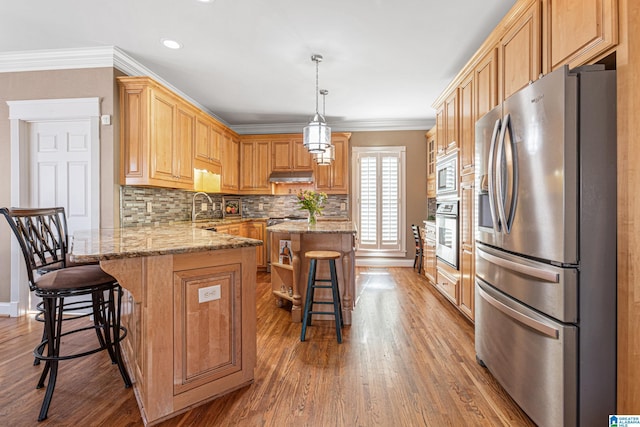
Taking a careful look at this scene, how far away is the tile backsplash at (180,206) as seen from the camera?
359cm

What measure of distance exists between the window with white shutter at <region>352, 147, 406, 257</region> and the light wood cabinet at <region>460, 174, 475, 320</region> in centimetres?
286

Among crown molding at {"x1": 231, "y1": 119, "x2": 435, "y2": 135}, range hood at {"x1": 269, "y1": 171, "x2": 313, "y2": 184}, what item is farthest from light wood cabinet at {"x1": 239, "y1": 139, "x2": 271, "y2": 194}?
crown molding at {"x1": 231, "y1": 119, "x2": 435, "y2": 135}

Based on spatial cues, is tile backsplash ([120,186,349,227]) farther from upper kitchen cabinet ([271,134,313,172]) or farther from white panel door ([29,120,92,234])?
upper kitchen cabinet ([271,134,313,172])

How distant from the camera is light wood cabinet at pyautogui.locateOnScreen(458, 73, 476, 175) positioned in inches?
120

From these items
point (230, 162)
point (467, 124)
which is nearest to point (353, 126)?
point (230, 162)

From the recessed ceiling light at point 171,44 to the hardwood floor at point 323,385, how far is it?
276cm

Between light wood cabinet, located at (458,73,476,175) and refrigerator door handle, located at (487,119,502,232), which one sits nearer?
refrigerator door handle, located at (487,119,502,232)

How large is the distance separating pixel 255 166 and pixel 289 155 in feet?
2.21

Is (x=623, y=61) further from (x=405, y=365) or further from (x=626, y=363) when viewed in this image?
(x=405, y=365)

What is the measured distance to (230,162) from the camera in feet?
18.8

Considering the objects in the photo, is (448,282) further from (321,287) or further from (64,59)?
(64,59)

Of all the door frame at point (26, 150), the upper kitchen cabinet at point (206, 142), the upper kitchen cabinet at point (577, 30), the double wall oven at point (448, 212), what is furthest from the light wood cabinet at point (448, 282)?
the door frame at point (26, 150)

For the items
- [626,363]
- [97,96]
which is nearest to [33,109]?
[97,96]

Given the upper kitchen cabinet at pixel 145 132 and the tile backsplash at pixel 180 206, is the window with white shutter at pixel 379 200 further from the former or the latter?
the upper kitchen cabinet at pixel 145 132
